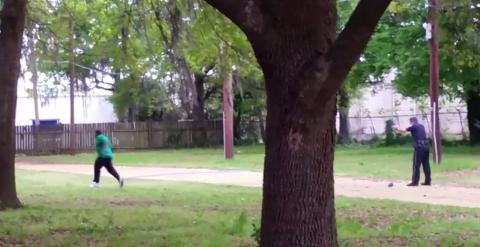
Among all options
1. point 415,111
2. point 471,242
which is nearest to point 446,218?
point 471,242

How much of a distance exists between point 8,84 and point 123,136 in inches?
1277

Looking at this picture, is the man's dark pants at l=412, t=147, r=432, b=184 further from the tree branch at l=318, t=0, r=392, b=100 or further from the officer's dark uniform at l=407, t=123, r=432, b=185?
the tree branch at l=318, t=0, r=392, b=100

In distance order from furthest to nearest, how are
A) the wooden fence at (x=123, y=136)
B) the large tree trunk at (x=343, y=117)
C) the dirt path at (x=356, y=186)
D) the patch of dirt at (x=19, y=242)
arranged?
the wooden fence at (x=123, y=136) < the large tree trunk at (x=343, y=117) < the dirt path at (x=356, y=186) < the patch of dirt at (x=19, y=242)

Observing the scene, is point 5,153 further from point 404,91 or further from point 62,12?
point 404,91

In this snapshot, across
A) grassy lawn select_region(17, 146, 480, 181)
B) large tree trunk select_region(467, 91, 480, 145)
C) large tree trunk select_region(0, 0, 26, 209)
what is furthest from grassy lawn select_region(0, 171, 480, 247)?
large tree trunk select_region(467, 91, 480, 145)

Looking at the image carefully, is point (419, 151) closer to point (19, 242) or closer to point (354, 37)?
point (19, 242)

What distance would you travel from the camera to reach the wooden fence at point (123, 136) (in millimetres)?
43688

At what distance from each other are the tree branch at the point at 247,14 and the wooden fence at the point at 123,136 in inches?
1483

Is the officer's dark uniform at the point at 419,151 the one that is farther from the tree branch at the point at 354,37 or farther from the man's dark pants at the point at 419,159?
the tree branch at the point at 354,37

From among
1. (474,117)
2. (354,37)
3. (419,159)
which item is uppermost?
(354,37)

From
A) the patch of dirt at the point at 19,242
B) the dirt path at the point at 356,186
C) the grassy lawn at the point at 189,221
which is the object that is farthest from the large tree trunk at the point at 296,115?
the dirt path at the point at 356,186

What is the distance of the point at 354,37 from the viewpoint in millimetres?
6152

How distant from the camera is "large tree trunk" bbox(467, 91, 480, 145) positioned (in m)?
37.7

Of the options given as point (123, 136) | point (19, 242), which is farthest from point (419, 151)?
point (123, 136)
